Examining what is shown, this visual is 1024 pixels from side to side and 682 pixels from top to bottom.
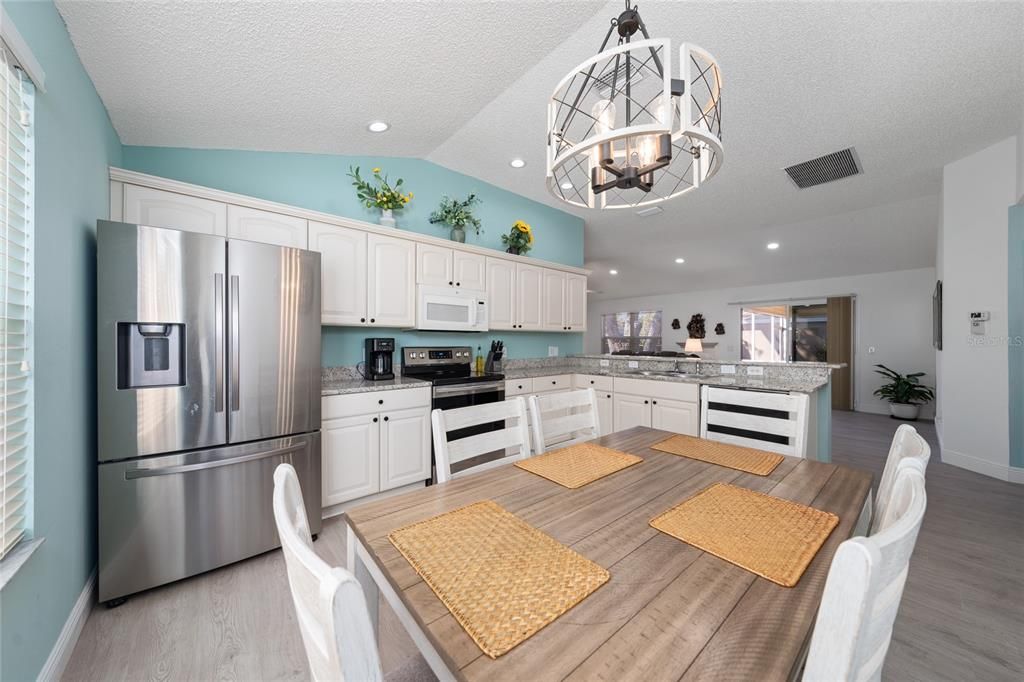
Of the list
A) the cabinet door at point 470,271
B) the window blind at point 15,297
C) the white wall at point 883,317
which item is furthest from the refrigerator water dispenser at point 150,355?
the white wall at point 883,317

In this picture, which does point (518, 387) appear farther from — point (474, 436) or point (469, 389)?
point (474, 436)

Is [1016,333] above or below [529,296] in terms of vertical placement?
below

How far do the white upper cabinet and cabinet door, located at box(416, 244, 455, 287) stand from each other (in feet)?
2.64

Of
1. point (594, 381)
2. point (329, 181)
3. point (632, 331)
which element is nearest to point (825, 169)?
point (594, 381)

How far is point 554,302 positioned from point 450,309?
1.37m

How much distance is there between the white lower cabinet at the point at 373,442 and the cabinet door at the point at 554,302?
1.75 metres

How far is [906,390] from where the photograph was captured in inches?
228

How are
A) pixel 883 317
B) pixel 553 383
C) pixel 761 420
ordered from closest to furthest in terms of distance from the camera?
pixel 761 420
pixel 553 383
pixel 883 317

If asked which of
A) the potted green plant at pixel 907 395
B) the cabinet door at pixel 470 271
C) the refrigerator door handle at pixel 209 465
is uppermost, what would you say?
the cabinet door at pixel 470 271

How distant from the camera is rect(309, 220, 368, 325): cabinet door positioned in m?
2.71

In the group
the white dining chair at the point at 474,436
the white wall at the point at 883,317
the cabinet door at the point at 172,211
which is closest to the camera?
the white dining chair at the point at 474,436

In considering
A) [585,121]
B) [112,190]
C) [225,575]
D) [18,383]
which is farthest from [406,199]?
[225,575]

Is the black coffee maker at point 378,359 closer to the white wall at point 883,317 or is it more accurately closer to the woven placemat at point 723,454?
the woven placemat at point 723,454

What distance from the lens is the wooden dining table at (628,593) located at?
1.90 ft
